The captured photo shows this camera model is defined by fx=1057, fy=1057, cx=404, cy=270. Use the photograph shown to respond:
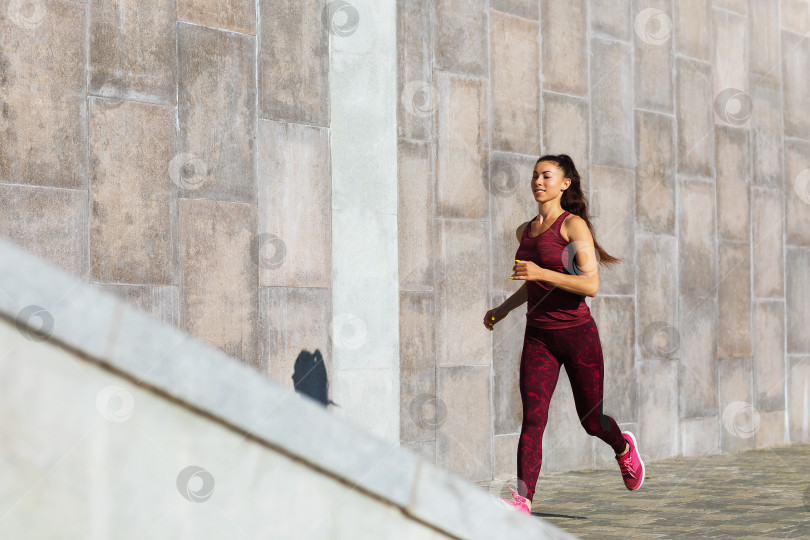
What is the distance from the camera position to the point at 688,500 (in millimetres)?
6840

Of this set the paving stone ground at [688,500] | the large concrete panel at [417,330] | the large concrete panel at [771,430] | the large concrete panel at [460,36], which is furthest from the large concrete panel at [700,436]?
the large concrete panel at [460,36]

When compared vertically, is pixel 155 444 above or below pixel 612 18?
below

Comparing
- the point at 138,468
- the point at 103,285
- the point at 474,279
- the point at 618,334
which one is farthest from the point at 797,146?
the point at 138,468

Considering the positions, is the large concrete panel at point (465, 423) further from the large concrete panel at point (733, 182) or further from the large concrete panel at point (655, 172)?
the large concrete panel at point (733, 182)

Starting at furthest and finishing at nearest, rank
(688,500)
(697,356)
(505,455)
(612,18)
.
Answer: (697,356)
(612,18)
(505,455)
(688,500)

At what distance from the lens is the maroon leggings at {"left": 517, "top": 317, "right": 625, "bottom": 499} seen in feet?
18.0

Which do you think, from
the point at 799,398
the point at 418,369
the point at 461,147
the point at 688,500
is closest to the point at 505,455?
the point at 418,369

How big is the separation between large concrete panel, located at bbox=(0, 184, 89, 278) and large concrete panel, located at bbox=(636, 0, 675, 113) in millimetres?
5471

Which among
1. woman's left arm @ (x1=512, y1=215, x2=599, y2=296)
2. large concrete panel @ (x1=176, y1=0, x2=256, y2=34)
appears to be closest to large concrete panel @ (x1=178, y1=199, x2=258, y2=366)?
large concrete panel @ (x1=176, y1=0, x2=256, y2=34)

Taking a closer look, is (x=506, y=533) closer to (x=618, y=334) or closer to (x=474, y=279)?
(x=474, y=279)

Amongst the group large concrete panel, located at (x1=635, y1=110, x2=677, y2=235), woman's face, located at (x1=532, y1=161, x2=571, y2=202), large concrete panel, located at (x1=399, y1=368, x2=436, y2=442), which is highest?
large concrete panel, located at (x1=635, y1=110, x2=677, y2=235)

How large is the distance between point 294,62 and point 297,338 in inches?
69.3

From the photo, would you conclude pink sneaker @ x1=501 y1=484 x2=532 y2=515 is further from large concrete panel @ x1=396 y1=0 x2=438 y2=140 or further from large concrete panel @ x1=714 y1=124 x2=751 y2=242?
large concrete panel @ x1=714 y1=124 x2=751 y2=242

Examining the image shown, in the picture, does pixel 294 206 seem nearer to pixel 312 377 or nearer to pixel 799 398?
pixel 312 377
